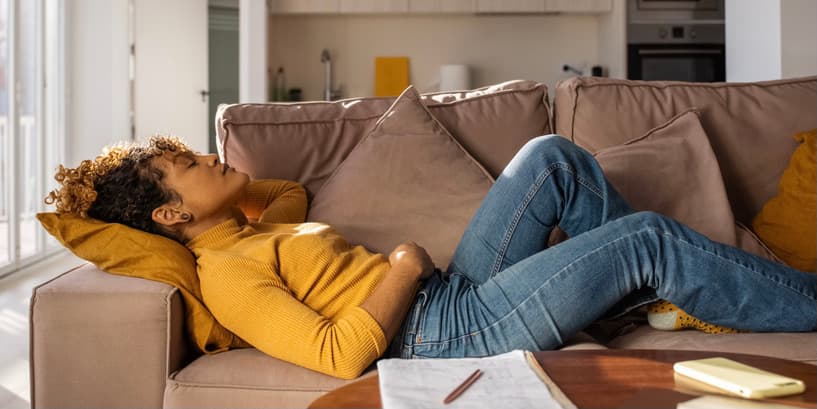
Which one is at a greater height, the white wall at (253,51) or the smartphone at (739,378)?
the white wall at (253,51)

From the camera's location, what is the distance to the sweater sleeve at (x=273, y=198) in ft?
6.80

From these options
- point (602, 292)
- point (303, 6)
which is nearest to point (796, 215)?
point (602, 292)

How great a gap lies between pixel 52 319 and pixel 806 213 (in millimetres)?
1786

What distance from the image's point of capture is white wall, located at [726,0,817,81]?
3334 millimetres

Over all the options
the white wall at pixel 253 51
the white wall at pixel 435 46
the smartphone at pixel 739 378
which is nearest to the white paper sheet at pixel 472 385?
the smartphone at pixel 739 378

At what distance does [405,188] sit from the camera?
2121mm

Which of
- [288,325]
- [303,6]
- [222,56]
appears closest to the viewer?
[288,325]

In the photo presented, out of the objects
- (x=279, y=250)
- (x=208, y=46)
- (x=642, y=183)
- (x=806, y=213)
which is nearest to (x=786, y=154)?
(x=806, y=213)

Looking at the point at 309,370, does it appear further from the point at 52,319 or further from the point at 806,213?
the point at 806,213

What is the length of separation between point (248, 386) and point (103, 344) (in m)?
0.28

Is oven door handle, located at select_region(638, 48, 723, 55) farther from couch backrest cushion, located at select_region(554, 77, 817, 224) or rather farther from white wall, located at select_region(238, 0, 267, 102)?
couch backrest cushion, located at select_region(554, 77, 817, 224)

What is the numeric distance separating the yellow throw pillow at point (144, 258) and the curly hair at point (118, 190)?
55 mm

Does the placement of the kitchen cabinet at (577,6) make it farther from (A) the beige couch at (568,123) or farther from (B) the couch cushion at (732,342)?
(B) the couch cushion at (732,342)

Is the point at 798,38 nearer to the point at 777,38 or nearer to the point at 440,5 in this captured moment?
the point at 777,38
